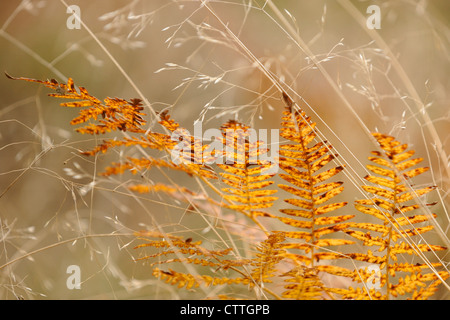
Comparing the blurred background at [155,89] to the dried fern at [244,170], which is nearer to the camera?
the dried fern at [244,170]

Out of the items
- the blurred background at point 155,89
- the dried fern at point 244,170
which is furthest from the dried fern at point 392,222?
the blurred background at point 155,89

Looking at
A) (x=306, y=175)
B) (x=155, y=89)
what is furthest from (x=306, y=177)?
(x=155, y=89)

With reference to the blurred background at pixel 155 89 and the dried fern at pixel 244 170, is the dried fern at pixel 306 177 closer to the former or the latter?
the dried fern at pixel 244 170

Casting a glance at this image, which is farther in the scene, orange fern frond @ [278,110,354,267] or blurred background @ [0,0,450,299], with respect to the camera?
blurred background @ [0,0,450,299]

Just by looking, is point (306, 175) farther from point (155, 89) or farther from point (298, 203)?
point (155, 89)

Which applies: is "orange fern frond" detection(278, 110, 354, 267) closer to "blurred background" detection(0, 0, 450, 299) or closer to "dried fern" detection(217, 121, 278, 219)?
"dried fern" detection(217, 121, 278, 219)

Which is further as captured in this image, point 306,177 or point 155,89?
point 155,89

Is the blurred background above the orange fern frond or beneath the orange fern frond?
above

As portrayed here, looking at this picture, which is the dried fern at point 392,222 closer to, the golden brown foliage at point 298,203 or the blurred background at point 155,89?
the golden brown foliage at point 298,203

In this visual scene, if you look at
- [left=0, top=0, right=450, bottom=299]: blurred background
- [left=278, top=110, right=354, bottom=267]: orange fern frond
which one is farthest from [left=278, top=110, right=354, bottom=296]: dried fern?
[left=0, top=0, right=450, bottom=299]: blurred background

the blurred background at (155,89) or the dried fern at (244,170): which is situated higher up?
the blurred background at (155,89)

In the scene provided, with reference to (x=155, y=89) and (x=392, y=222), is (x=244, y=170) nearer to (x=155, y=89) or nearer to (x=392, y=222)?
(x=392, y=222)

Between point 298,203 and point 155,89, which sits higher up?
point 155,89
